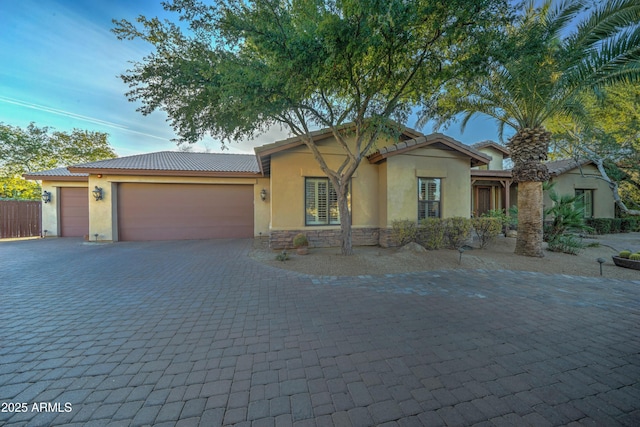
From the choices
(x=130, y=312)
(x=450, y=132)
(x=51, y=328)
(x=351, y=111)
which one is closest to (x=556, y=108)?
(x=450, y=132)

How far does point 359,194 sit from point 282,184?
3.20 m

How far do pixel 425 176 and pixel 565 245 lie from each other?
5304 millimetres

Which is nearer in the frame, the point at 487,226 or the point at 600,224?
the point at 487,226

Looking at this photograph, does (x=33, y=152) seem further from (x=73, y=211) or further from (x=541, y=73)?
(x=541, y=73)

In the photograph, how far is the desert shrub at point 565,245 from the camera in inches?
337

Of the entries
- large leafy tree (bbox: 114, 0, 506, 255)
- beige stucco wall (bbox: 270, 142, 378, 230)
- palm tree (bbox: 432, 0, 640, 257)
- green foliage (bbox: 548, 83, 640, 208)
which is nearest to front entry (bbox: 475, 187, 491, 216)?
green foliage (bbox: 548, 83, 640, 208)

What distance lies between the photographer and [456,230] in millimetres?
9250

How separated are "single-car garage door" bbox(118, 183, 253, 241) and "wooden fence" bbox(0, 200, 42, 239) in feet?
19.9

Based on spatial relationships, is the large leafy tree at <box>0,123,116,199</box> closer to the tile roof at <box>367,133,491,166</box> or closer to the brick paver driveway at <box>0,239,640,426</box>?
the brick paver driveway at <box>0,239,640,426</box>

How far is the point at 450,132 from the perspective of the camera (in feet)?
34.6

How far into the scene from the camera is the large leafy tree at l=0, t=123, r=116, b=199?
64.6ft

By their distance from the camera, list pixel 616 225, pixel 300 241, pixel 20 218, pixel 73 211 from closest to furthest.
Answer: pixel 300 241
pixel 20 218
pixel 73 211
pixel 616 225

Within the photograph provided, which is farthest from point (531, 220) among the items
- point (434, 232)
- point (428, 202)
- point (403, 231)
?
point (403, 231)

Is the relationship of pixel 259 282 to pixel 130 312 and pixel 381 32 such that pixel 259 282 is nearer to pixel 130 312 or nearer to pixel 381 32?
pixel 130 312
